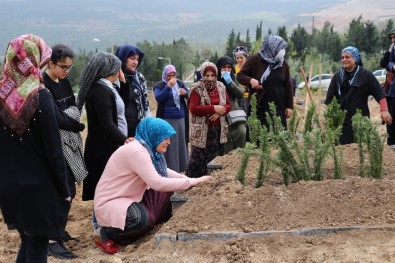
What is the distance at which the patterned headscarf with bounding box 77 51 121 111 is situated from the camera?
4.08m

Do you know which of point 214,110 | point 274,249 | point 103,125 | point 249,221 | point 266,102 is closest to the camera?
point 274,249

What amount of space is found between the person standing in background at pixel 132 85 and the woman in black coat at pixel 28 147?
1793 millimetres

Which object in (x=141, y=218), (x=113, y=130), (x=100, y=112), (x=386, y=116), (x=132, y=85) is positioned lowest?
(x=141, y=218)

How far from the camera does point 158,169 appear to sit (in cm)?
396

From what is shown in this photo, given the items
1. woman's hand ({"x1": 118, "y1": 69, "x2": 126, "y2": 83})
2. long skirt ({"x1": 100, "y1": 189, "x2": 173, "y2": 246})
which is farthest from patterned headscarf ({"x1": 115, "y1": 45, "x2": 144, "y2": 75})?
long skirt ({"x1": 100, "y1": 189, "x2": 173, "y2": 246})

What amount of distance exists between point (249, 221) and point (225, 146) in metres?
2.11

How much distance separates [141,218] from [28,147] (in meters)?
1.28

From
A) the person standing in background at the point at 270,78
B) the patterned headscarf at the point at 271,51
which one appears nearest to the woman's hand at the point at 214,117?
the person standing in background at the point at 270,78

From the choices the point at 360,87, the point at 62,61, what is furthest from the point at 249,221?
the point at 360,87

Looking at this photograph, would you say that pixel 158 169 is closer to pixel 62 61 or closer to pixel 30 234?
pixel 62 61

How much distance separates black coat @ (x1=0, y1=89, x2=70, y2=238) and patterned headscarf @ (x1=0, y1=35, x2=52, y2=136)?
53 mm

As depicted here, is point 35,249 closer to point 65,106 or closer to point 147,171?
point 147,171

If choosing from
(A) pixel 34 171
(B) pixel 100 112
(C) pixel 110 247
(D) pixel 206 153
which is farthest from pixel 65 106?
(D) pixel 206 153

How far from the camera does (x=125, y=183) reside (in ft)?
12.6
